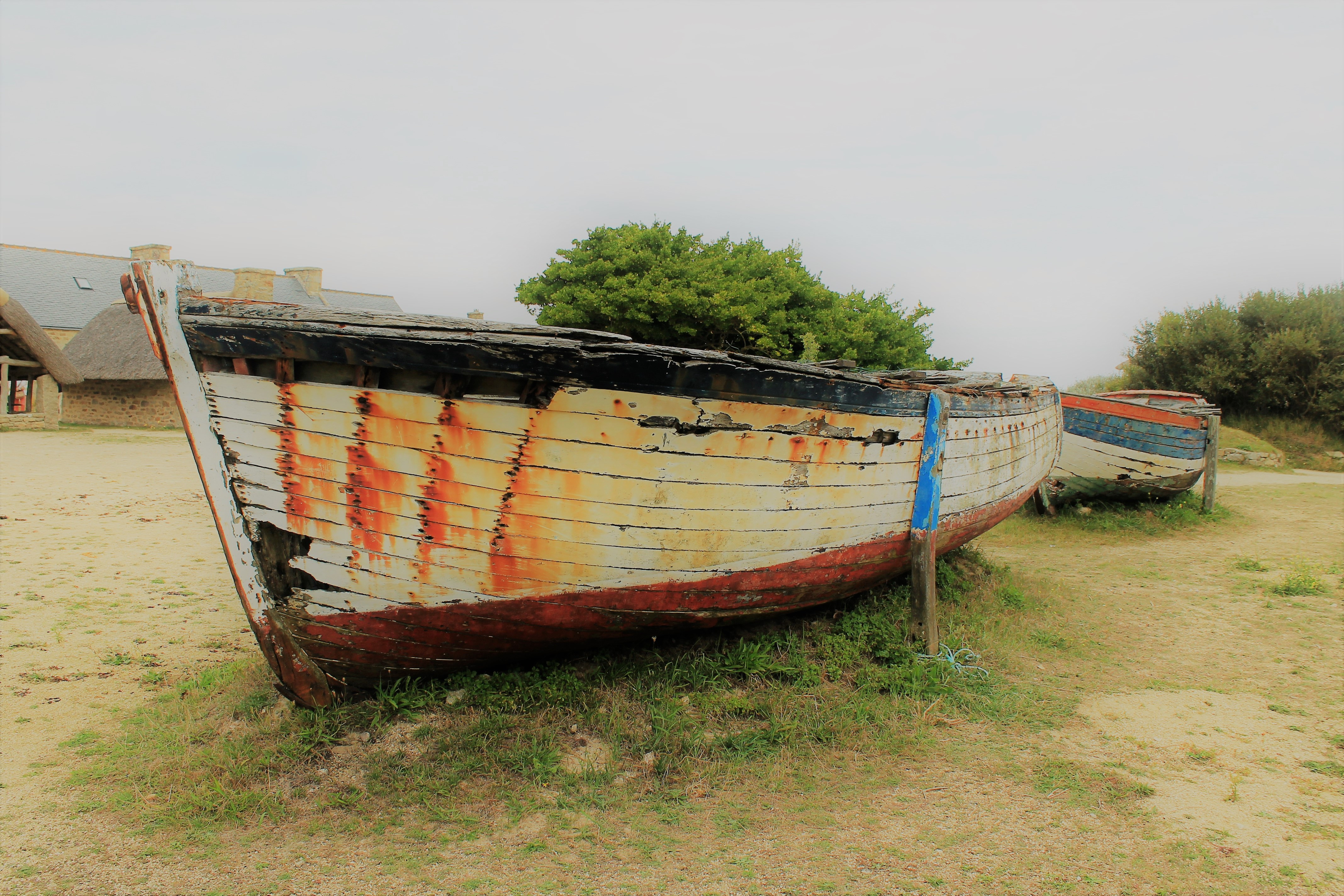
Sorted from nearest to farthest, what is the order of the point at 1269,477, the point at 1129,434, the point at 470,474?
the point at 470,474
the point at 1129,434
the point at 1269,477

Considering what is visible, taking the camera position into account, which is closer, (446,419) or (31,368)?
(446,419)

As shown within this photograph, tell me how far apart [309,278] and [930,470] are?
3011cm

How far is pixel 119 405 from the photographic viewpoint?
2206cm

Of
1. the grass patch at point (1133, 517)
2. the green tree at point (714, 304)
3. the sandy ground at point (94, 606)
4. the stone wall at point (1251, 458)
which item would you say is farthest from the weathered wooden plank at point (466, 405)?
the stone wall at point (1251, 458)

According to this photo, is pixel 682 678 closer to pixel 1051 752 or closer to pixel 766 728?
pixel 766 728

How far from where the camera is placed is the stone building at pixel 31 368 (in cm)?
1709

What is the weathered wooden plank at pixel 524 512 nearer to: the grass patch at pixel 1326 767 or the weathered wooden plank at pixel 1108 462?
the grass patch at pixel 1326 767

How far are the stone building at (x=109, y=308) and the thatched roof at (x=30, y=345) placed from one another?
7.61 feet

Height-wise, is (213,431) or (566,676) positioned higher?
(213,431)

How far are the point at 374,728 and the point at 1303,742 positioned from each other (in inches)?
174

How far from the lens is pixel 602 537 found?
122 inches

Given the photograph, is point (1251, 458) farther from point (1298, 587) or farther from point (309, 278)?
point (309, 278)

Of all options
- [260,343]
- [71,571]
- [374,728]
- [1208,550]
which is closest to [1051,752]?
[374,728]

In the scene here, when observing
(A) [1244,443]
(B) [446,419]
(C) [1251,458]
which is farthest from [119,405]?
(A) [1244,443]
